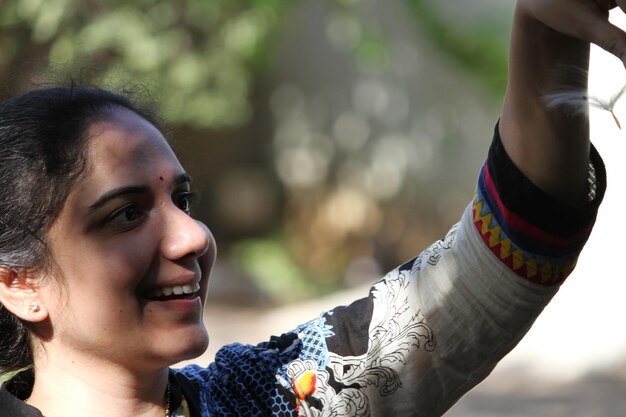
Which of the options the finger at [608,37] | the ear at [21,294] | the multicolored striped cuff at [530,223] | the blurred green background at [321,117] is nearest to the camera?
the finger at [608,37]

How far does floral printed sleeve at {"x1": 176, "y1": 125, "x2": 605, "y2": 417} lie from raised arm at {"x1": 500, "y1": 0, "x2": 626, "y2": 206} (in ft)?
0.07

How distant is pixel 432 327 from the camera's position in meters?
1.61

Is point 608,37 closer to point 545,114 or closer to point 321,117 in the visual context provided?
point 545,114

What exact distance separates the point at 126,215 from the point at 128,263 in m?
0.09

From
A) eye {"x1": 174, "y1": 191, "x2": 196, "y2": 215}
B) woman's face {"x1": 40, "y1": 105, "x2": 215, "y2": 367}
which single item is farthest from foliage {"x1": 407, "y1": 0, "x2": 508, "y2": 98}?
woman's face {"x1": 40, "y1": 105, "x2": 215, "y2": 367}

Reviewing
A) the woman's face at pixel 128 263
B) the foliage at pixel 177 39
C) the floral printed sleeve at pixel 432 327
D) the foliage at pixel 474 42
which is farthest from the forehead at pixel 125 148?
the foliage at pixel 474 42

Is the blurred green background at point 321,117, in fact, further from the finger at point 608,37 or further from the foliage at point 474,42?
the finger at point 608,37

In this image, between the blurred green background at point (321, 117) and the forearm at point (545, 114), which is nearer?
the forearm at point (545, 114)

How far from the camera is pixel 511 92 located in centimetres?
146

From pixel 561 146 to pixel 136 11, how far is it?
6.48m

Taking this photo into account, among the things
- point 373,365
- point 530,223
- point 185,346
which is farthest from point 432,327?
point 185,346

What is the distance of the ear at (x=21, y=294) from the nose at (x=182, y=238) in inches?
9.4

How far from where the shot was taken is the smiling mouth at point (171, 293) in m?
1.61

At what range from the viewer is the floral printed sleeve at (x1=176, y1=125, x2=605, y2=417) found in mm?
1494
